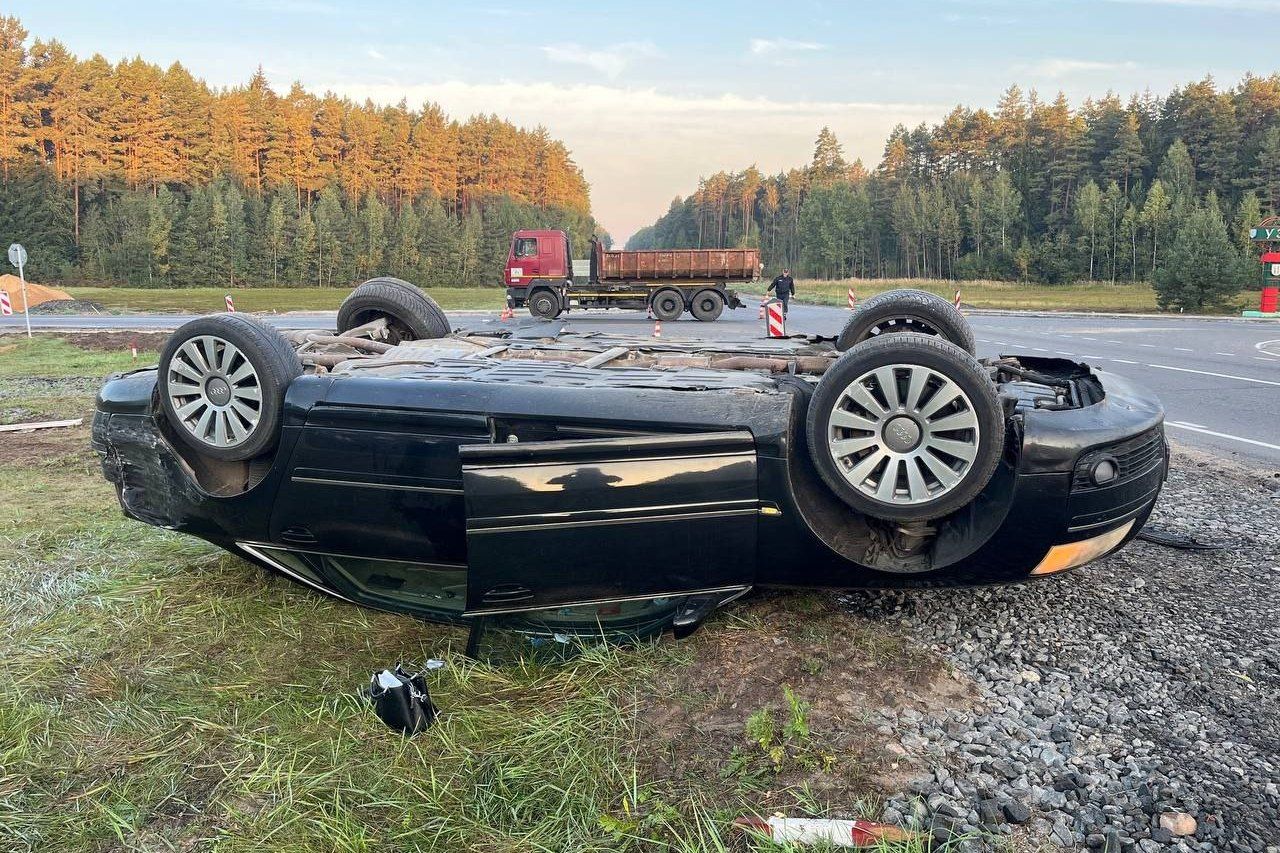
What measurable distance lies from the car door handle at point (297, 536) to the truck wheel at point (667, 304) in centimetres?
2235

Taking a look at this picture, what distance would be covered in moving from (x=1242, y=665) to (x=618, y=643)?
2.38 m

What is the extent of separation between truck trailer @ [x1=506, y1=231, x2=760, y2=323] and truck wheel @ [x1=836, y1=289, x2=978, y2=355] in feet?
68.4

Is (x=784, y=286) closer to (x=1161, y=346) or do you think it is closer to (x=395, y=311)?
(x=1161, y=346)

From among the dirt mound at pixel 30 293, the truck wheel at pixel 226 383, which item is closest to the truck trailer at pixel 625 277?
the dirt mound at pixel 30 293

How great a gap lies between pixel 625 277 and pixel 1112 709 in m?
23.3

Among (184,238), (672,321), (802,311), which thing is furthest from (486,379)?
(184,238)

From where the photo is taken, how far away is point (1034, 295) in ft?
160

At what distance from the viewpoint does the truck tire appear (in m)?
4.98

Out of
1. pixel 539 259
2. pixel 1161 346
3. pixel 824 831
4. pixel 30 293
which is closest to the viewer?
pixel 824 831

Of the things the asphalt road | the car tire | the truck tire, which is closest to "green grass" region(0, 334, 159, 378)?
the asphalt road

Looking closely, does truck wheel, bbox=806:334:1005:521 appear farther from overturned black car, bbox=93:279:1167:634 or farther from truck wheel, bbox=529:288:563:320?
truck wheel, bbox=529:288:563:320

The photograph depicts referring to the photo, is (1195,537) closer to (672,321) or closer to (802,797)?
(802,797)

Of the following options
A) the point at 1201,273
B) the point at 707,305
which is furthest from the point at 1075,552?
the point at 1201,273

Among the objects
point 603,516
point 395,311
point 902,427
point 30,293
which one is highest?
point 30,293
